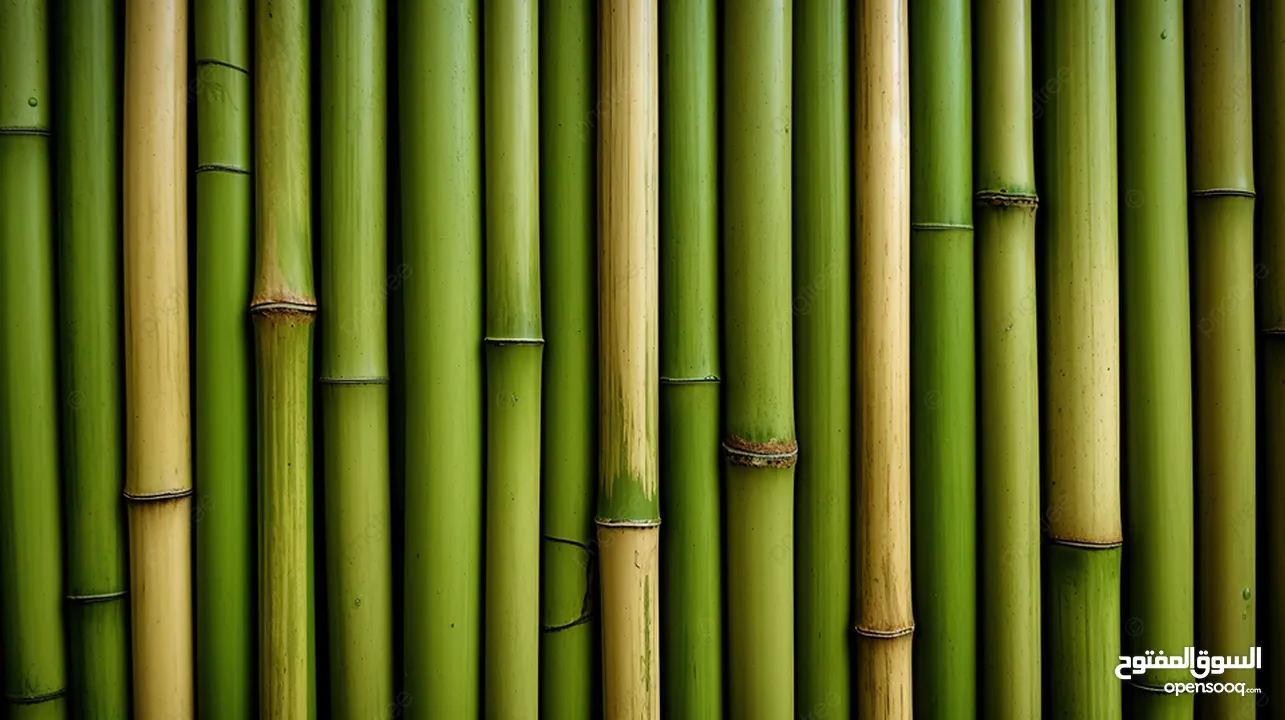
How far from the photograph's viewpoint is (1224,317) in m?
0.65

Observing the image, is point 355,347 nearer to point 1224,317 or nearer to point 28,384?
point 28,384

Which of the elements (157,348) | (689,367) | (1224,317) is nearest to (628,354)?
(689,367)

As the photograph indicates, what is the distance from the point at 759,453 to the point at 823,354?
0.08m

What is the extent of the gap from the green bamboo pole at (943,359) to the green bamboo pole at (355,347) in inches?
14.7

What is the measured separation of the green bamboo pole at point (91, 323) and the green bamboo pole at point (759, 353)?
15.9 inches

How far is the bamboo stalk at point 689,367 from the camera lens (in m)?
0.61

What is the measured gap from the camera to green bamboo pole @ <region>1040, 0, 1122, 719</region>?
0.64m

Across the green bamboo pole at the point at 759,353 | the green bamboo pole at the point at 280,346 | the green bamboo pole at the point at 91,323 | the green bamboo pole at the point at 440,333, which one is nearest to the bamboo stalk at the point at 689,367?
the green bamboo pole at the point at 759,353

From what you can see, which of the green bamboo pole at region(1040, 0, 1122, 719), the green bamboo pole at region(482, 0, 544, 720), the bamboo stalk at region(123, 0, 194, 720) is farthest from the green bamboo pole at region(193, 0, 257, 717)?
the green bamboo pole at region(1040, 0, 1122, 719)

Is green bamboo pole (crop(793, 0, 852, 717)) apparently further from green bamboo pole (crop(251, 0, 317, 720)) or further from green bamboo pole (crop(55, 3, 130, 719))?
green bamboo pole (crop(55, 3, 130, 719))

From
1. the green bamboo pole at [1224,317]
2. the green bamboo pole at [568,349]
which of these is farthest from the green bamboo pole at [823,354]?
the green bamboo pole at [1224,317]

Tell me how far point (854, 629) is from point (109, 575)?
504mm

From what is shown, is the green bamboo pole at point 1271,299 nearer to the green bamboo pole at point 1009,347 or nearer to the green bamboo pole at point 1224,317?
the green bamboo pole at point 1224,317

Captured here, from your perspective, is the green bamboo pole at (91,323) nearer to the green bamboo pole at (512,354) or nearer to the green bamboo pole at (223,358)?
the green bamboo pole at (223,358)
